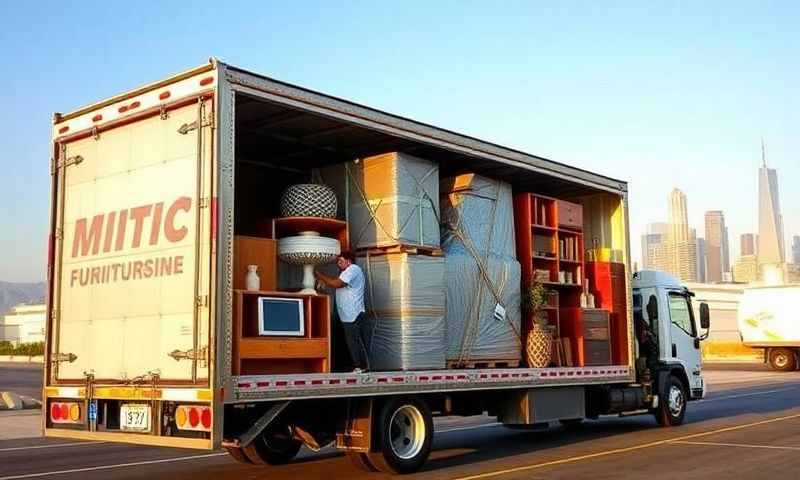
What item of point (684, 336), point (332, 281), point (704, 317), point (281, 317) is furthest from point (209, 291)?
point (684, 336)

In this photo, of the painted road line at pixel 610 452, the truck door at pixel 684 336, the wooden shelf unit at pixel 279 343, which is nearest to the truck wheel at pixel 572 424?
the truck door at pixel 684 336

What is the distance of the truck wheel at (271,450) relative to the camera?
1101cm

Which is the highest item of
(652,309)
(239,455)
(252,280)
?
(252,280)

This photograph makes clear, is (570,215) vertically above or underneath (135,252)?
above

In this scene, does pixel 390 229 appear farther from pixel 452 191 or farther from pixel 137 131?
pixel 137 131

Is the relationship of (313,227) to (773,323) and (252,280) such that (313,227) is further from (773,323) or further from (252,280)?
(773,323)

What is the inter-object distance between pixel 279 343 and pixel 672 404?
29.5 ft

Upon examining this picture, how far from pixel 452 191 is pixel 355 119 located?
8.77 ft

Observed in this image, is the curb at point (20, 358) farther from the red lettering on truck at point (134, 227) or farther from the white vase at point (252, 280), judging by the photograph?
the white vase at point (252, 280)

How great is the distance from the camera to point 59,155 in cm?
989

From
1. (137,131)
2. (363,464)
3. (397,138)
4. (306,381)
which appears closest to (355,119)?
(397,138)

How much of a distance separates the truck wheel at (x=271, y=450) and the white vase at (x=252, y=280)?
108 inches

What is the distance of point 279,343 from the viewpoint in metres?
8.70

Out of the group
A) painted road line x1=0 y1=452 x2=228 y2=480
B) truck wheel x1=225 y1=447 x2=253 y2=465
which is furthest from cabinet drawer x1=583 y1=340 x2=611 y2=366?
painted road line x1=0 y1=452 x2=228 y2=480
